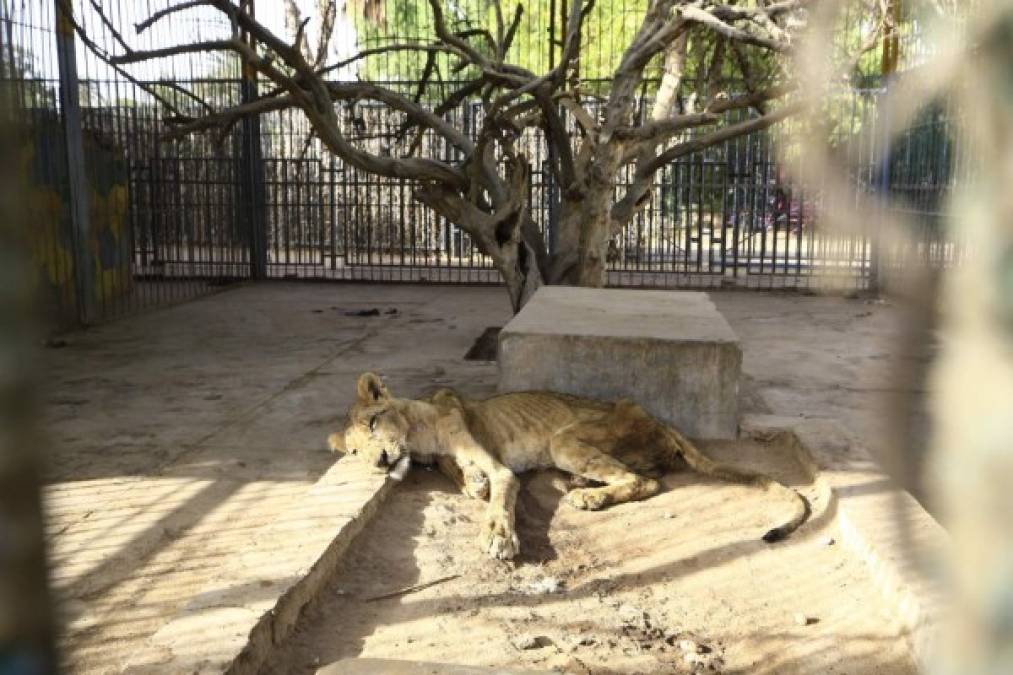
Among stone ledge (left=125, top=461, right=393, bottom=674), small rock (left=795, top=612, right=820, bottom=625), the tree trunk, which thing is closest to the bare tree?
the tree trunk

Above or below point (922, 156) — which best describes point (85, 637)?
below

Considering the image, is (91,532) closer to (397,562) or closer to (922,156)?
(397,562)

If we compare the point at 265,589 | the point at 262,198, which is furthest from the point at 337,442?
the point at 262,198

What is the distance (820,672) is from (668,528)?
1426 mm

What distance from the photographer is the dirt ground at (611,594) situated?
141 inches

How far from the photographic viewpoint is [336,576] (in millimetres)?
4164

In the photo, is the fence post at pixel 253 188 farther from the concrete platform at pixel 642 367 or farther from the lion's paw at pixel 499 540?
the lion's paw at pixel 499 540

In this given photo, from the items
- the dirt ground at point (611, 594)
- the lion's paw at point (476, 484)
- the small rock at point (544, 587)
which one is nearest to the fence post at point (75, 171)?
the dirt ground at point (611, 594)

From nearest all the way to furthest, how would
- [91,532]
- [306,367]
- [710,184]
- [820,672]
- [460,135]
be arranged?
1. [820,672]
2. [91,532]
3. [306,367]
4. [460,135]
5. [710,184]

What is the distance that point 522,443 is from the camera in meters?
5.36

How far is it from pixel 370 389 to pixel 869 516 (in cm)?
260

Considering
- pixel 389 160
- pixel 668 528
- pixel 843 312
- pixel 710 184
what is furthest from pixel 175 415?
pixel 710 184

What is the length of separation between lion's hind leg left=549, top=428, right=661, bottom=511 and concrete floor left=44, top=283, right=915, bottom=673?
54.5 inches

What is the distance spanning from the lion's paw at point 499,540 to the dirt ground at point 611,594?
2.0 inches
